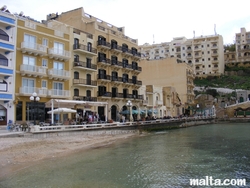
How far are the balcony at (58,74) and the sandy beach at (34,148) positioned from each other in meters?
11.7

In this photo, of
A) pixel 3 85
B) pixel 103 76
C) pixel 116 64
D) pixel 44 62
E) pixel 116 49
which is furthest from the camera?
pixel 116 64

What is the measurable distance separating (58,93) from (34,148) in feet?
55.7

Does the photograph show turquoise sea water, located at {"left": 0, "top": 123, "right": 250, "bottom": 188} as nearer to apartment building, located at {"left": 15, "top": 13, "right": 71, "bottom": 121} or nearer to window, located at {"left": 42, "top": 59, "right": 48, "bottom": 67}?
apartment building, located at {"left": 15, "top": 13, "right": 71, "bottom": 121}

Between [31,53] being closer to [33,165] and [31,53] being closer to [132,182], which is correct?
[33,165]

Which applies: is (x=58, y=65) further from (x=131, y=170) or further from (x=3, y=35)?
(x=131, y=170)

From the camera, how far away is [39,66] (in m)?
35.0

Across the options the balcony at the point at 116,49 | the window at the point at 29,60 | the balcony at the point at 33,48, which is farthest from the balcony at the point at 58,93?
the balcony at the point at 116,49

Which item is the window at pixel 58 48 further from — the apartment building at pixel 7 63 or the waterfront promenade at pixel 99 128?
the waterfront promenade at pixel 99 128

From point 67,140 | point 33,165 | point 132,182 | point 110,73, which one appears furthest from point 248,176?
point 110,73

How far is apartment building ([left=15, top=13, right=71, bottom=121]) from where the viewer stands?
108 ft

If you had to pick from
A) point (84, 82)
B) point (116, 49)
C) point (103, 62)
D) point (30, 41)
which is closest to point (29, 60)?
point (30, 41)

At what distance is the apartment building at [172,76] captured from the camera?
73.5m

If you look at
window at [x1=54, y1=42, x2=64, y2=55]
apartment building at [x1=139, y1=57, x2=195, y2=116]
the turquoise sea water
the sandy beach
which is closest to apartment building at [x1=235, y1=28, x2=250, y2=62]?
apartment building at [x1=139, y1=57, x2=195, y2=116]

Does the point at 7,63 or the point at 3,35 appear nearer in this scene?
the point at 3,35
